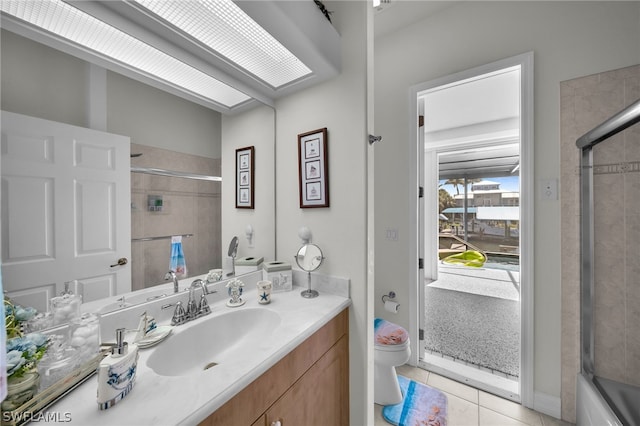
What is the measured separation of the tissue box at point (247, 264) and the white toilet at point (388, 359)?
37.3 inches

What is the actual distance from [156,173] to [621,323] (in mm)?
2418

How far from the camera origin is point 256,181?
4.81ft

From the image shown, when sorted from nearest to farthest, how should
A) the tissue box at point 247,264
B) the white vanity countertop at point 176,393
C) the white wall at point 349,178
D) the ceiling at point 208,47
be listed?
the white vanity countertop at point 176,393, the ceiling at point 208,47, the white wall at point 349,178, the tissue box at point 247,264

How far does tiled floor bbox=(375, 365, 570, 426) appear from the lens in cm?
146

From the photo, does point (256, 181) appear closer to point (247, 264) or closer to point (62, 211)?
point (247, 264)

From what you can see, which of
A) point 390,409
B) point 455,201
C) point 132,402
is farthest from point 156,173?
point 455,201

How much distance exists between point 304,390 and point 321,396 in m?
0.16

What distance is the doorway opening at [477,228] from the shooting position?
5.45ft

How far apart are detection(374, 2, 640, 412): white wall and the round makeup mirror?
955mm

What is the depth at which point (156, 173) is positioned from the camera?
100 cm

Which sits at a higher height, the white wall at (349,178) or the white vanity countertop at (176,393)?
the white wall at (349,178)

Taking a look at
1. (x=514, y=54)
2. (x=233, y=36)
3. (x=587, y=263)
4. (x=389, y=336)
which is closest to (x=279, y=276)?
(x=389, y=336)

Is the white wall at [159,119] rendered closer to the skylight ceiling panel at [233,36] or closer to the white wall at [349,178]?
the skylight ceiling panel at [233,36]

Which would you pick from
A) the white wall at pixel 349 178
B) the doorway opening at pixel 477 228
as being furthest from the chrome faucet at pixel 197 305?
the doorway opening at pixel 477 228
